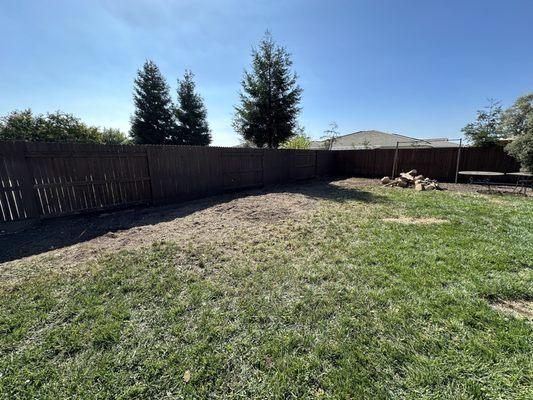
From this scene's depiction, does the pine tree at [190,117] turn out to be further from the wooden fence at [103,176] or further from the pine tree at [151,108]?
the wooden fence at [103,176]

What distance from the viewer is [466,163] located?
36.0 ft

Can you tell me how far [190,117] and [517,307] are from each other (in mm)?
20784

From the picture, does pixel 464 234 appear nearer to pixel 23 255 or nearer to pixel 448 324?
pixel 448 324

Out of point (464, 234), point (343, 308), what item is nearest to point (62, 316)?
point (343, 308)

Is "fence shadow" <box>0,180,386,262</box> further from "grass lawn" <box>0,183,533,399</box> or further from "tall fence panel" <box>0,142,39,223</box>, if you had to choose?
"grass lawn" <box>0,183,533,399</box>

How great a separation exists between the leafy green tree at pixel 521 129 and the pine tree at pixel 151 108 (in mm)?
20920

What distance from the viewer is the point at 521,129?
11.9m

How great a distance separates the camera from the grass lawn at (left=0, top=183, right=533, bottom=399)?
153 centimetres

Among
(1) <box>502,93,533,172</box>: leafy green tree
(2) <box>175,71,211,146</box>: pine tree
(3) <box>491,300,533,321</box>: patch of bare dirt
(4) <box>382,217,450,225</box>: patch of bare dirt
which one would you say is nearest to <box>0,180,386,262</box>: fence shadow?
(4) <box>382,217,450,225</box>: patch of bare dirt

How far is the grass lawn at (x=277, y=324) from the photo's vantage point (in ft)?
5.02

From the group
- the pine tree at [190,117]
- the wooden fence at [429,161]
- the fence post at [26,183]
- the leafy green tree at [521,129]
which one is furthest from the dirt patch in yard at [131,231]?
the pine tree at [190,117]

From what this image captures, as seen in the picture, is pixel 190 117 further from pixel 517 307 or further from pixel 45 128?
pixel 517 307

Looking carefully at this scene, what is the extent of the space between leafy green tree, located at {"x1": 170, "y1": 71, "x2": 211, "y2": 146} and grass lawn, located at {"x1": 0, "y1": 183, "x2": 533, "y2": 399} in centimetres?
1782

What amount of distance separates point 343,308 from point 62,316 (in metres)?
2.66
